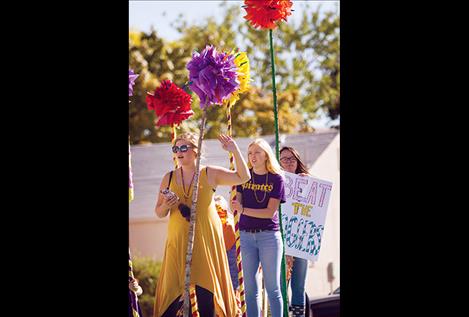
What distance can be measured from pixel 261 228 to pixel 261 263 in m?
0.25

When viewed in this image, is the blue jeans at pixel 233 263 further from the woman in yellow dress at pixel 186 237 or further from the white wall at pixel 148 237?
the white wall at pixel 148 237

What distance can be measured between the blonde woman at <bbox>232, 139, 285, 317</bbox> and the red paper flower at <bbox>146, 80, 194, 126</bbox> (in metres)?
0.60

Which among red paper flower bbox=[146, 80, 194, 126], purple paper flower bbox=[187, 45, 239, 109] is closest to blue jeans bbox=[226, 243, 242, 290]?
red paper flower bbox=[146, 80, 194, 126]

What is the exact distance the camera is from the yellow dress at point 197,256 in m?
6.10

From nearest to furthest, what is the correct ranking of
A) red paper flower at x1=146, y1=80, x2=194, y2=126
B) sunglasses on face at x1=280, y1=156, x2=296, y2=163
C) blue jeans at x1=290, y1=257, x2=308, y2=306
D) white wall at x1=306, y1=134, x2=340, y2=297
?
red paper flower at x1=146, y1=80, x2=194, y2=126, blue jeans at x1=290, y1=257, x2=308, y2=306, sunglasses on face at x1=280, y1=156, x2=296, y2=163, white wall at x1=306, y1=134, x2=340, y2=297

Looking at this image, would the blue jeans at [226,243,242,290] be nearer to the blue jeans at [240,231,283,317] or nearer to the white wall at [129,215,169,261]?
the blue jeans at [240,231,283,317]

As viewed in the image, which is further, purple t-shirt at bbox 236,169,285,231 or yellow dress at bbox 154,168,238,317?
purple t-shirt at bbox 236,169,285,231

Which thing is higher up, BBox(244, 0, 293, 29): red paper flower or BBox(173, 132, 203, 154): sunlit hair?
BBox(244, 0, 293, 29): red paper flower

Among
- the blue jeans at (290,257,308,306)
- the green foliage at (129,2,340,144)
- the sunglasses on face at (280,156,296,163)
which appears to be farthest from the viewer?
the green foliage at (129,2,340,144)

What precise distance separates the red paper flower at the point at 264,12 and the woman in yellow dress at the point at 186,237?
968 millimetres

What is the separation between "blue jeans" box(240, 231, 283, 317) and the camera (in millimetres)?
6188
